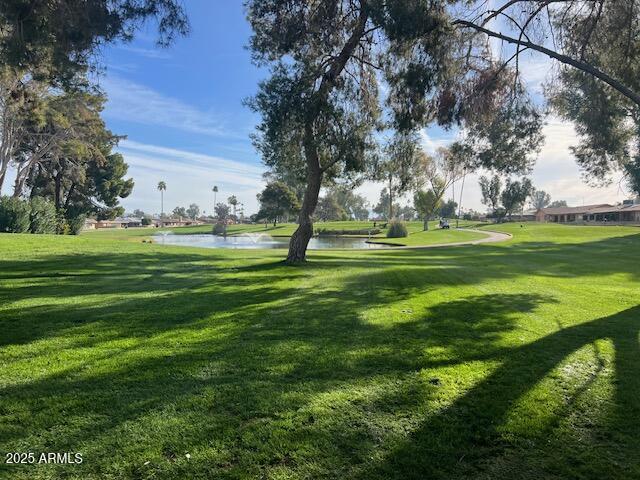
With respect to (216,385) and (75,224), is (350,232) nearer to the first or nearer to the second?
(75,224)

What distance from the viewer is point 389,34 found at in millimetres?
10562

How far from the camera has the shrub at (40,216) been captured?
1213 inches

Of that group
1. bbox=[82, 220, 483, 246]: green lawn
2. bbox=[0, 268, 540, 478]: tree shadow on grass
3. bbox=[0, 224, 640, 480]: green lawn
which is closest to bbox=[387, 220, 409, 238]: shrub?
bbox=[82, 220, 483, 246]: green lawn

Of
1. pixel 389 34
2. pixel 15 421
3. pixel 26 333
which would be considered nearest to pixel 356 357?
pixel 15 421

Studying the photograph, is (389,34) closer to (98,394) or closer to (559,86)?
(559,86)

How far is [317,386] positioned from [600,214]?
99801 mm

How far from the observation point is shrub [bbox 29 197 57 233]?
30.8m

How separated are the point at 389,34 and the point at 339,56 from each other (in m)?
3.89

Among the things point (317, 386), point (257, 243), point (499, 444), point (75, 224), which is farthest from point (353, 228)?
point (499, 444)

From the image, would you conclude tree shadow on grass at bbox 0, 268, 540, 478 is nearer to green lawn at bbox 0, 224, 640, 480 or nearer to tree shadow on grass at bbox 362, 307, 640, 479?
green lawn at bbox 0, 224, 640, 480

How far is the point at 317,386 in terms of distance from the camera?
405 centimetres

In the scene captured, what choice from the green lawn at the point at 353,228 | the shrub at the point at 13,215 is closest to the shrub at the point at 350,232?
the green lawn at the point at 353,228

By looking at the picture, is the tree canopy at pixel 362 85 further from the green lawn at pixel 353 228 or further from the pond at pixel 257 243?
the green lawn at pixel 353 228

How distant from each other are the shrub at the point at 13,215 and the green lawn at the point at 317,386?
24192mm
